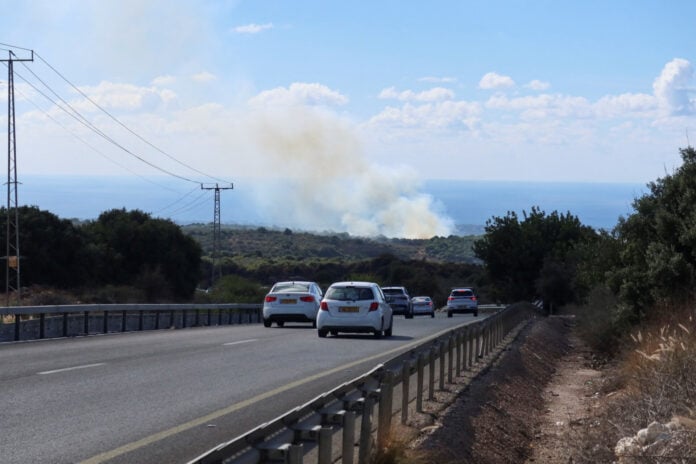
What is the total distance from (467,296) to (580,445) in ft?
163

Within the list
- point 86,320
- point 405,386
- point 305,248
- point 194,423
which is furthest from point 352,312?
point 305,248

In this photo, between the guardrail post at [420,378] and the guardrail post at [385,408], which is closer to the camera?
the guardrail post at [385,408]

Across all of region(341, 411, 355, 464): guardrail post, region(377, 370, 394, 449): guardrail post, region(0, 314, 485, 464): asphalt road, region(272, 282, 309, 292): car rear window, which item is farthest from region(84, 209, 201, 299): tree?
region(341, 411, 355, 464): guardrail post

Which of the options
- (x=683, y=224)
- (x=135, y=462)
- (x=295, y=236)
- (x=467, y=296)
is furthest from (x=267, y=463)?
(x=295, y=236)

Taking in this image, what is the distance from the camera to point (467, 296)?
6122 cm

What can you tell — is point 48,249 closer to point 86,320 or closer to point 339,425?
point 86,320

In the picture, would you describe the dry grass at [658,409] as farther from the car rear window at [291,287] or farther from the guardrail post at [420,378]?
the car rear window at [291,287]

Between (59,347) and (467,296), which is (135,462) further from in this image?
(467,296)

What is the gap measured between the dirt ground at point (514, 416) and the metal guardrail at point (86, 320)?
34.2 feet

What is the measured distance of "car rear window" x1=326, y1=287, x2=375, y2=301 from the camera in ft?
92.2

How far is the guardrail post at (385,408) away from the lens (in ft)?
31.2

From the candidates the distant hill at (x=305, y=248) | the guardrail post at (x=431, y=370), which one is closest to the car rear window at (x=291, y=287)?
the guardrail post at (x=431, y=370)

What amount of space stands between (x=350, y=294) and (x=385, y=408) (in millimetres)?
18096

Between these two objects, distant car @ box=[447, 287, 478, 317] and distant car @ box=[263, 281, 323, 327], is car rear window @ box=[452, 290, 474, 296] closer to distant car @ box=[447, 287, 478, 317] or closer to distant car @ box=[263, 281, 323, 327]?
distant car @ box=[447, 287, 478, 317]
